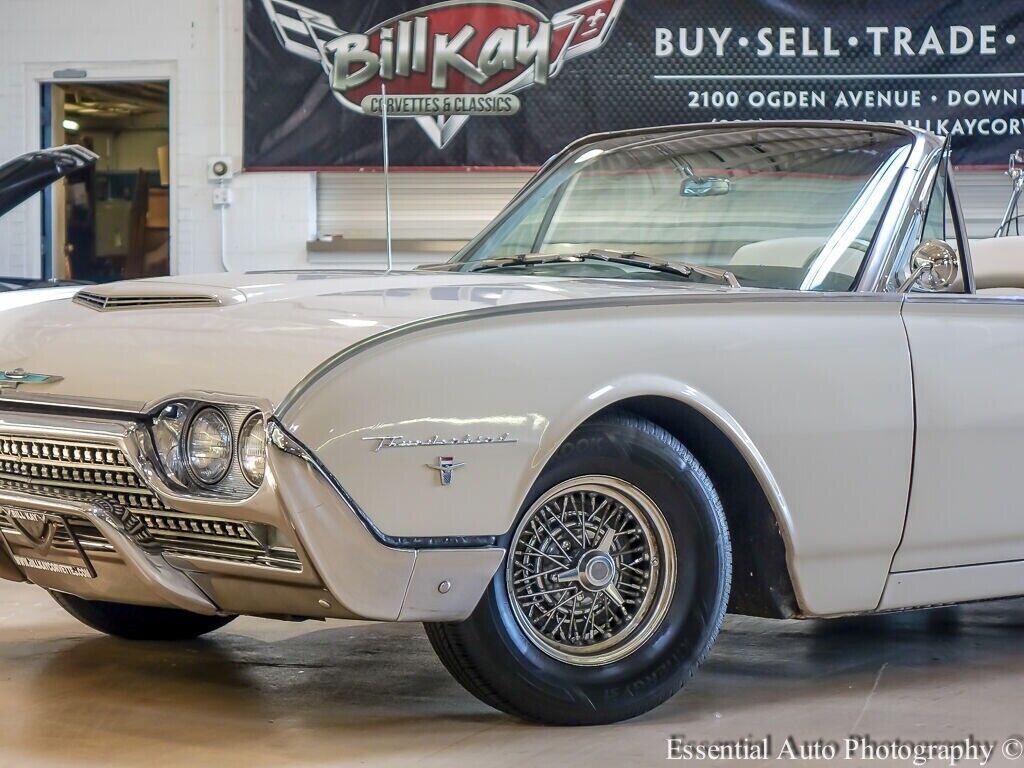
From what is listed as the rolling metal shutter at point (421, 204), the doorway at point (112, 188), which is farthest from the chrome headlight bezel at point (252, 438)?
the doorway at point (112, 188)

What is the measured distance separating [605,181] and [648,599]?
151cm

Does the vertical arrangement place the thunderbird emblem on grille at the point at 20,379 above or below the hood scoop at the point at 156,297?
below

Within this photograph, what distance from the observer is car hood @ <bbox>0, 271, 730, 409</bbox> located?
108 inches

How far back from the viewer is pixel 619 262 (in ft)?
12.1

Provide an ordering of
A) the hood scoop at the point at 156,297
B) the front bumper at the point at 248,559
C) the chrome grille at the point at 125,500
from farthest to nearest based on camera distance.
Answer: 1. the hood scoop at the point at 156,297
2. the chrome grille at the point at 125,500
3. the front bumper at the point at 248,559

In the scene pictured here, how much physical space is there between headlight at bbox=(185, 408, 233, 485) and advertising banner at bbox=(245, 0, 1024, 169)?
927 cm

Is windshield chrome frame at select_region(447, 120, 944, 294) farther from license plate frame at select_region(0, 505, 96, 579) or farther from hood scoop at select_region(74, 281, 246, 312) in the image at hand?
license plate frame at select_region(0, 505, 96, 579)

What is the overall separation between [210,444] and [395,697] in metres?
0.84

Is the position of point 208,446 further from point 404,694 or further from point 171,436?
point 404,694

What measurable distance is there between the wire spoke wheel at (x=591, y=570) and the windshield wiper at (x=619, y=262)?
2.27ft

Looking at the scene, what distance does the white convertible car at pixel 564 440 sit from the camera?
2.68 metres

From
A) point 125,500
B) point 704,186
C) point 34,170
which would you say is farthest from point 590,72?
point 125,500

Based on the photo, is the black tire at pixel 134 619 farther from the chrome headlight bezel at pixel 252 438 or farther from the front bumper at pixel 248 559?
the chrome headlight bezel at pixel 252 438

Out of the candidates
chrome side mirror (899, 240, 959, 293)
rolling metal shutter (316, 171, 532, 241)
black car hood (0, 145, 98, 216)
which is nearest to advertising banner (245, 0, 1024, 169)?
rolling metal shutter (316, 171, 532, 241)
